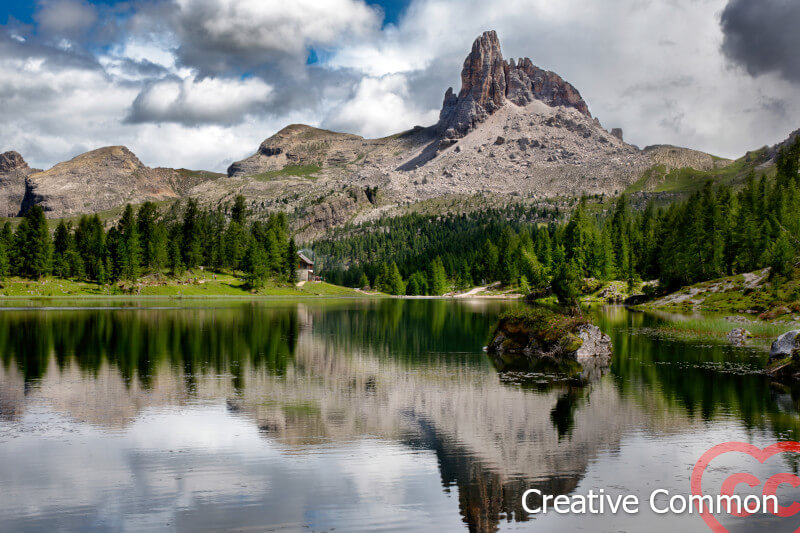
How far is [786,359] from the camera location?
30.7 m

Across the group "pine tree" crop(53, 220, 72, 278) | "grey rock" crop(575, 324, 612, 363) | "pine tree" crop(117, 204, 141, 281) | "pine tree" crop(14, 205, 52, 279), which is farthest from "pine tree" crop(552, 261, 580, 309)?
"pine tree" crop(53, 220, 72, 278)

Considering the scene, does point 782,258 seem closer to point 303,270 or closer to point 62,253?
point 303,270

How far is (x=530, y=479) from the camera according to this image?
48.6 ft

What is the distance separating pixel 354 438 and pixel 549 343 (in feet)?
80.1

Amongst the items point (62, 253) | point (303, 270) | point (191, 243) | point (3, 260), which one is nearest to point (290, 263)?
point (303, 270)

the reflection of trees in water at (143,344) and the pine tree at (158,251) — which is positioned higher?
the pine tree at (158,251)

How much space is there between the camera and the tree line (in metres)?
126

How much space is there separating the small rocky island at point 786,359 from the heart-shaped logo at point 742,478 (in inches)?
567

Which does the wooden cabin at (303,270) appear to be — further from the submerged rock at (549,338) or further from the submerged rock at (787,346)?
the submerged rock at (787,346)

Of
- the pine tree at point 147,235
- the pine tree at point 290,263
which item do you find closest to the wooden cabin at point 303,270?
the pine tree at point 290,263

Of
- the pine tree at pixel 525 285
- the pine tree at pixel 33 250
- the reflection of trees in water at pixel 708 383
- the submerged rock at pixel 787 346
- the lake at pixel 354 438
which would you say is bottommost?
the reflection of trees in water at pixel 708 383

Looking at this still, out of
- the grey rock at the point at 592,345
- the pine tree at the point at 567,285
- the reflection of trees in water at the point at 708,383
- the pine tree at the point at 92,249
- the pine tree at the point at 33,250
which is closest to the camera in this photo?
the reflection of trees in water at the point at 708,383

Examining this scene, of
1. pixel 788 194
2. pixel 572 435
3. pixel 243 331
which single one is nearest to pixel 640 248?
pixel 788 194

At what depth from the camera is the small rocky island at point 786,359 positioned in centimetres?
2995
